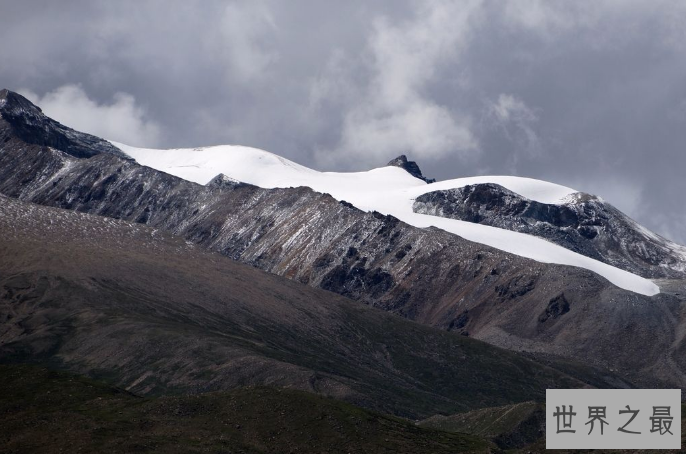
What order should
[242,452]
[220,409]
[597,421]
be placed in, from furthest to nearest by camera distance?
[220,409], [242,452], [597,421]

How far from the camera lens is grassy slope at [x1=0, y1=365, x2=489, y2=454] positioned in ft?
367

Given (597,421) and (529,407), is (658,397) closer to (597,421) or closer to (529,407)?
(597,421)

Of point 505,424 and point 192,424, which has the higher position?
point 505,424

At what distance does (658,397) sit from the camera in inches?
3297

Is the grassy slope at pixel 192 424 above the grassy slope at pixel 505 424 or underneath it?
underneath

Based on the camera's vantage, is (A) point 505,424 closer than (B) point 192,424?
No

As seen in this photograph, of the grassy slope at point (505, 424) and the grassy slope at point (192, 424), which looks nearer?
the grassy slope at point (192, 424)

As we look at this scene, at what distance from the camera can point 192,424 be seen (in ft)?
386

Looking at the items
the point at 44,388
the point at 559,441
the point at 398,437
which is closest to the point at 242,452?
the point at 398,437

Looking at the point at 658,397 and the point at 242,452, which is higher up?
the point at 658,397

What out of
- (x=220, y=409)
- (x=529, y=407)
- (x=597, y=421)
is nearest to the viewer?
(x=597, y=421)

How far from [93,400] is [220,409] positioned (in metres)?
15.0

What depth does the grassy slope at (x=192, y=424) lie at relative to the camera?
111812 mm

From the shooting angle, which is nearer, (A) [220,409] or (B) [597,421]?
(B) [597,421]
